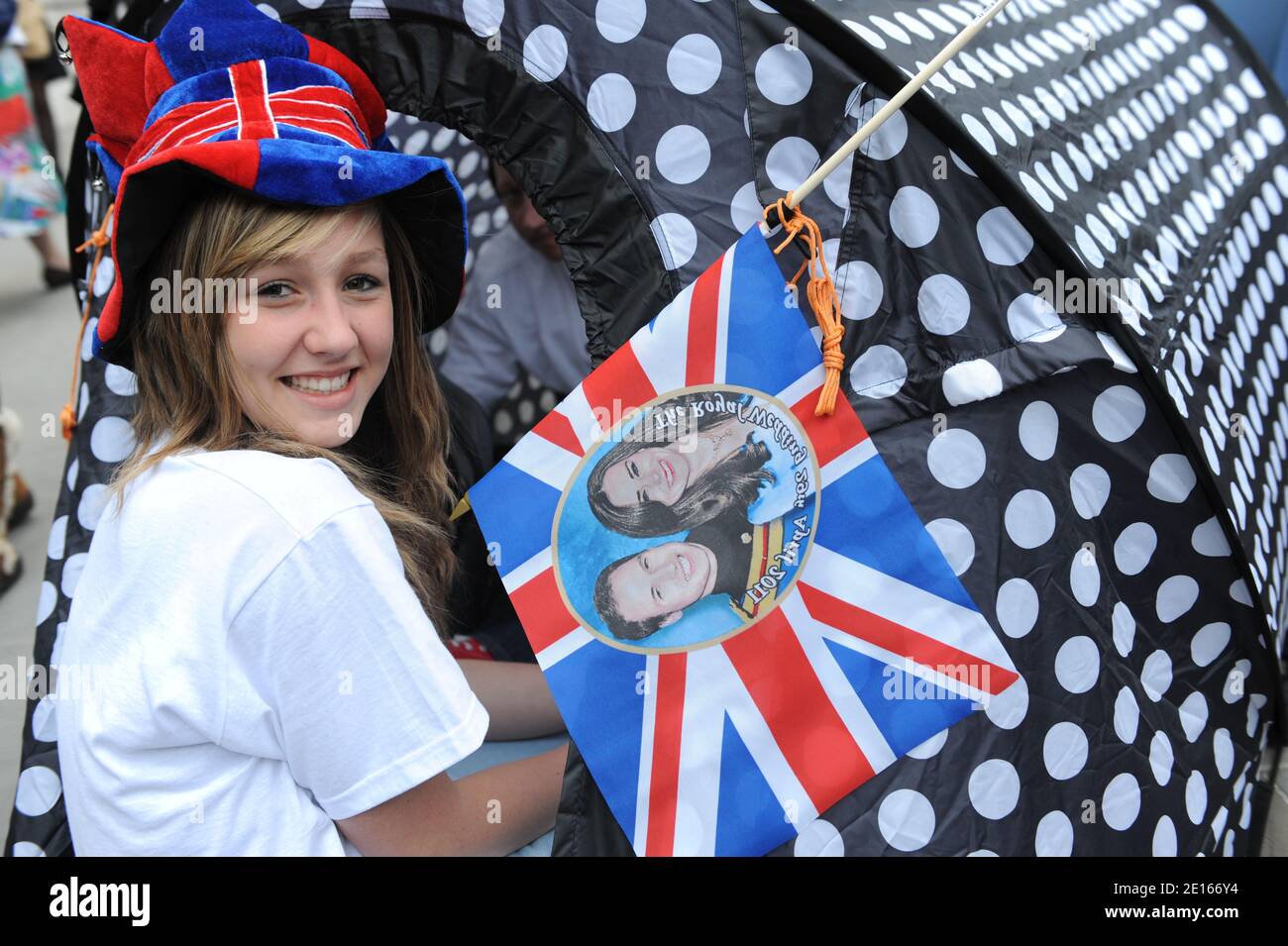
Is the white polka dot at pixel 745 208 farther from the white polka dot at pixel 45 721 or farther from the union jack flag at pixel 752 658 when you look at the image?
the white polka dot at pixel 45 721

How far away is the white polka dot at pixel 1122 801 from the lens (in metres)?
1.43

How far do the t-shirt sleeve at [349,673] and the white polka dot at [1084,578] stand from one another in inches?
28.7

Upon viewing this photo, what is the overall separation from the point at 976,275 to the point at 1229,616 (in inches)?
24.5

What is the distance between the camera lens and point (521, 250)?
2510mm

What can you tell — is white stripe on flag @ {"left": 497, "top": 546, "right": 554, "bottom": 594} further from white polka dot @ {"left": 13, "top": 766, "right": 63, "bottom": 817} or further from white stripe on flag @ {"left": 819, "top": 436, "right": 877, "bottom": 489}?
white polka dot @ {"left": 13, "top": 766, "right": 63, "bottom": 817}

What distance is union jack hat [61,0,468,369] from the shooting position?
113cm

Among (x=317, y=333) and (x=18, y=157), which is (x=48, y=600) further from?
(x=18, y=157)

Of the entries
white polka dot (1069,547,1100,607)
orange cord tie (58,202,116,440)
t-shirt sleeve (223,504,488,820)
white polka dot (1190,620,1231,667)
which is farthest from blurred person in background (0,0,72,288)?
white polka dot (1190,620,1231,667)

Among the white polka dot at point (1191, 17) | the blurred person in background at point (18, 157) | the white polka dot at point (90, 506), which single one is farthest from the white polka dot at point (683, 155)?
the blurred person in background at point (18, 157)

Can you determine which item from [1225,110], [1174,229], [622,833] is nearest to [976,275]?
[1174,229]

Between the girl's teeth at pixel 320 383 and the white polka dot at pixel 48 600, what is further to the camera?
the white polka dot at pixel 48 600

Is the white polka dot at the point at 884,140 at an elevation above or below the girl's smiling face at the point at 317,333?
above

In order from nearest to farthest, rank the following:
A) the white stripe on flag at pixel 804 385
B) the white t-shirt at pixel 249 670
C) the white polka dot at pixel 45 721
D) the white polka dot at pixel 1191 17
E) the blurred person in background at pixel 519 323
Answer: the white t-shirt at pixel 249 670
the white stripe on flag at pixel 804 385
the white polka dot at pixel 45 721
the white polka dot at pixel 1191 17
the blurred person in background at pixel 519 323
